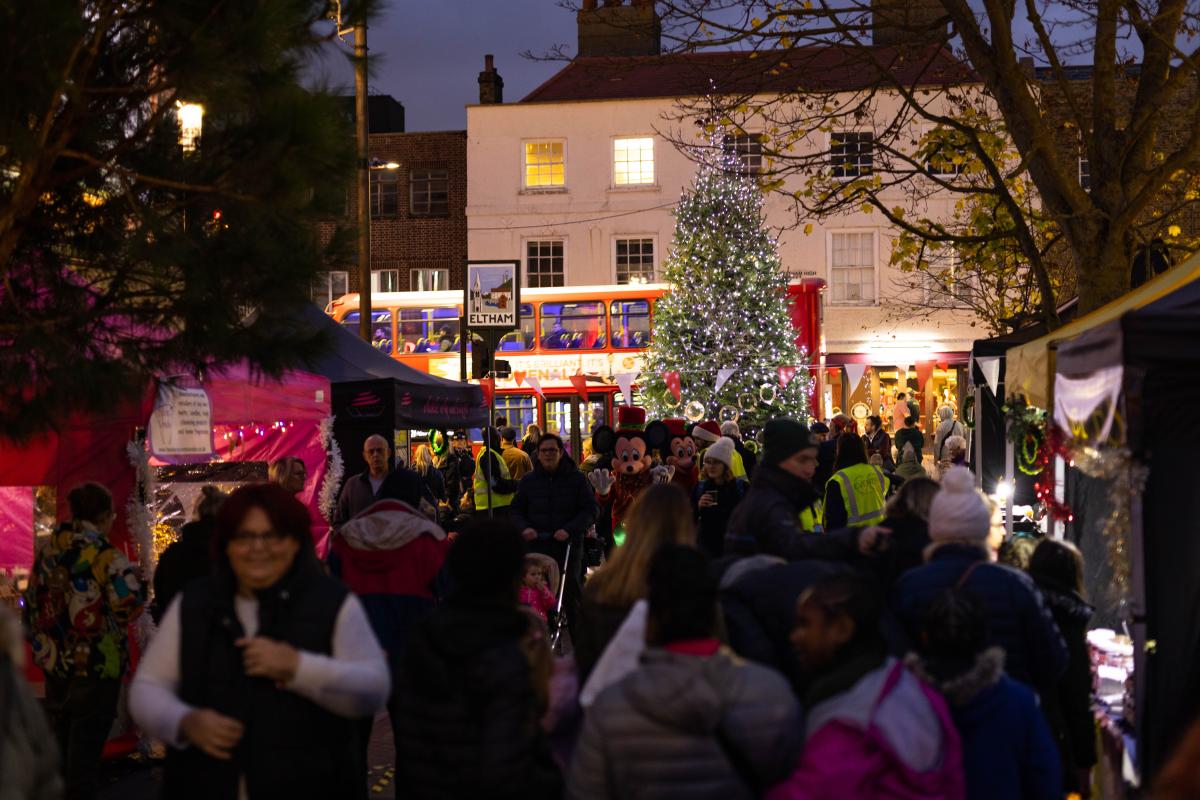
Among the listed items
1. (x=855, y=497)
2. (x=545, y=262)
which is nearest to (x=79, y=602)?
(x=855, y=497)

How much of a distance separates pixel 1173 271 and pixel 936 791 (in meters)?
5.10

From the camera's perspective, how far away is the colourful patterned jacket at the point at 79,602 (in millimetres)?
7395

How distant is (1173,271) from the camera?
26.8 feet

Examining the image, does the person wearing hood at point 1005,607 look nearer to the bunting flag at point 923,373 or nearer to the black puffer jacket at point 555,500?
the black puffer jacket at point 555,500

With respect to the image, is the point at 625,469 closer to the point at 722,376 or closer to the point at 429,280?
the point at 722,376

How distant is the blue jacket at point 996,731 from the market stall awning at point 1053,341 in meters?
2.93

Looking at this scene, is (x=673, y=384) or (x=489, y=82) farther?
(x=489, y=82)

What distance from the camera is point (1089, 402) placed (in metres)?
6.55

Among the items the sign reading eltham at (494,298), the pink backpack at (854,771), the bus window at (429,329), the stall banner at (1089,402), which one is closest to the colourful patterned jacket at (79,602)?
the pink backpack at (854,771)

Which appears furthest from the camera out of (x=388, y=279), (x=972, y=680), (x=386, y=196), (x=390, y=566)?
(x=386, y=196)

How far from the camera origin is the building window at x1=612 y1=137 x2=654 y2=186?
42.1 metres

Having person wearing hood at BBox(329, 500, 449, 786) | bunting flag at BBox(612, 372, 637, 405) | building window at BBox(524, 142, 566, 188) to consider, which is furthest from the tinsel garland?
building window at BBox(524, 142, 566, 188)

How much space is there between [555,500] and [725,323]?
20275mm

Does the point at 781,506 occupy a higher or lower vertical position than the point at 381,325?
lower
